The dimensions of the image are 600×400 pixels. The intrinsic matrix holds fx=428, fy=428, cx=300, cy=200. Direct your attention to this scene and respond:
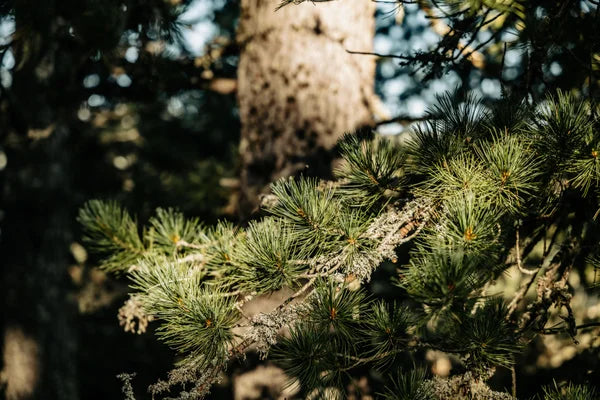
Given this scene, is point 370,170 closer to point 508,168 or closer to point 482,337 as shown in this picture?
point 508,168

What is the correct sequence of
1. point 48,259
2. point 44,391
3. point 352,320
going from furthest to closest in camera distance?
point 48,259 → point 44,391 → point 352,320

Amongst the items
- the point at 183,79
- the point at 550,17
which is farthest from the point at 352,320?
the point at 183,79

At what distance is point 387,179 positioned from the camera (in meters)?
1.47

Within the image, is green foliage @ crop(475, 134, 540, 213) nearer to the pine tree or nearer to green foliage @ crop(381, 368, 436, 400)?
the pine tree

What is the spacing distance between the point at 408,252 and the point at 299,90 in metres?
1.38

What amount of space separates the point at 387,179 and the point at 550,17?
884mm

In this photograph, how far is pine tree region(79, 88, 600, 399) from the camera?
1.25 m

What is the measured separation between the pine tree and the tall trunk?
83cm

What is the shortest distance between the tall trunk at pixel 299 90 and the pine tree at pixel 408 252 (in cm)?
83

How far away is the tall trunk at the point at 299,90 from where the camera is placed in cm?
236

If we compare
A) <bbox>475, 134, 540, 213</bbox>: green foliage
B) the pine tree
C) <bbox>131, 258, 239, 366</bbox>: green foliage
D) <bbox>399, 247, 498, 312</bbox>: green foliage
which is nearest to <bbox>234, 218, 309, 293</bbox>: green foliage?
the pine tree

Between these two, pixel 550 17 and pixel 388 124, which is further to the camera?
pixel 388 124

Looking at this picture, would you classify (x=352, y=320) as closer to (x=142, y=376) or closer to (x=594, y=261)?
(x=594, y=261)

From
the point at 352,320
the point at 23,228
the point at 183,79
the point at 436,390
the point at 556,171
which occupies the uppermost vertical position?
the point at 183,79
